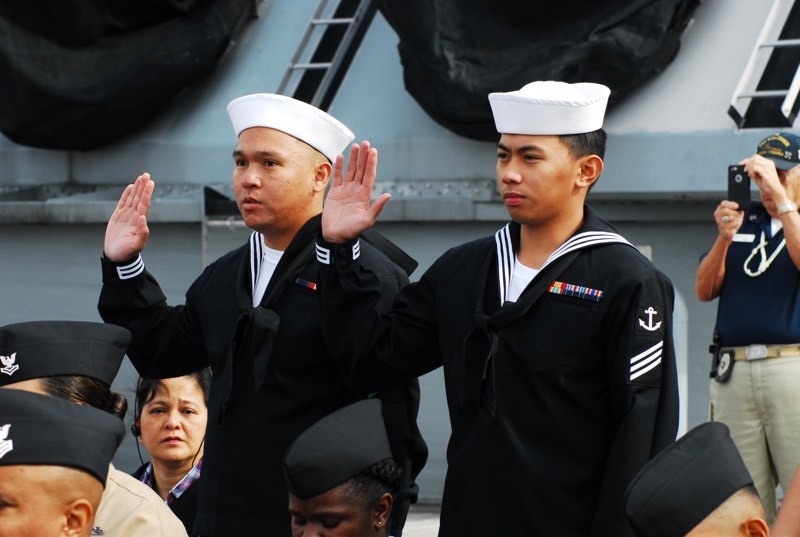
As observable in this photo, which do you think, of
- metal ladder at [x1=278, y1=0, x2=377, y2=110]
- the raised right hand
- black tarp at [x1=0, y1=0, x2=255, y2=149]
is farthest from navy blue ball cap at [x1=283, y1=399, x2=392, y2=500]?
black tarp at [x1=0, y1=0, x2=255, y2=149]

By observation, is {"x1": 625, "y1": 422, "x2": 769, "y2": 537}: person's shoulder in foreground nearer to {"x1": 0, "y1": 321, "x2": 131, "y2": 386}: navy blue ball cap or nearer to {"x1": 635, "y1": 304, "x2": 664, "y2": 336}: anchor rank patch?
{"x1": 635, "y1": 304, "x2": 664, "y2": 336}: anchor rank patch

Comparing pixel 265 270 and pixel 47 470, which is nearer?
pixel 47 470

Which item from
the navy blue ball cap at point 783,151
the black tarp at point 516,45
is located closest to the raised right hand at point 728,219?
the navy blue ball cap at point 783,151

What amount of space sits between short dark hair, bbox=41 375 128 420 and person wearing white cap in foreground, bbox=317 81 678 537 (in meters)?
0.82

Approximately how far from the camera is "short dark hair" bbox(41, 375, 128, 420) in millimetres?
4227

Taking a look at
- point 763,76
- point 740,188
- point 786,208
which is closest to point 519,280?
point 786,208

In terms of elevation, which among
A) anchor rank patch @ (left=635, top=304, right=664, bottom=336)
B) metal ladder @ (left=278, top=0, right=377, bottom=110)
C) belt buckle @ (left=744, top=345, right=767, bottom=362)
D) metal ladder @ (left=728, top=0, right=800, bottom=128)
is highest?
anchor rank patch @ (left=635, top=304, right=664, bottom=336)

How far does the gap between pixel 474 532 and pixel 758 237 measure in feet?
8.59

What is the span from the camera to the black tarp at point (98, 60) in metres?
8.70

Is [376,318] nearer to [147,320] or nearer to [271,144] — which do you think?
[271,144]

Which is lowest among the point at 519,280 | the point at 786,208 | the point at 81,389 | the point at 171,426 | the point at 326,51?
the point at 326,51

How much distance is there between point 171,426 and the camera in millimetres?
5352

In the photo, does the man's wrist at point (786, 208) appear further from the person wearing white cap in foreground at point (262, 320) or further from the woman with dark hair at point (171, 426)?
the woman with dark hair at point (171, 426)

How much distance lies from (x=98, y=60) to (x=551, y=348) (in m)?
5.57
